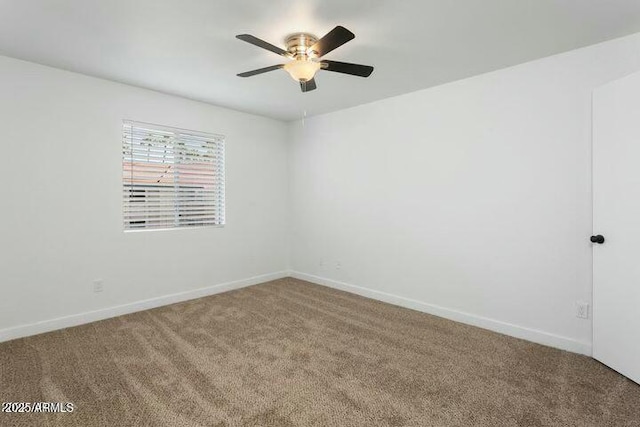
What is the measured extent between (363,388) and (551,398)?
118 cm

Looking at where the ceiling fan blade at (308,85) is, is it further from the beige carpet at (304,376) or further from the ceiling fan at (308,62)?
the beige carpet at (304,376)

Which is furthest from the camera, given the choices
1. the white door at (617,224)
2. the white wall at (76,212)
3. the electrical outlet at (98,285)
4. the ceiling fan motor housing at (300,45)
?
the electrical outlet at (98,285)

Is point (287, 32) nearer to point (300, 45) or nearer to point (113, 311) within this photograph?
point (300, 45)

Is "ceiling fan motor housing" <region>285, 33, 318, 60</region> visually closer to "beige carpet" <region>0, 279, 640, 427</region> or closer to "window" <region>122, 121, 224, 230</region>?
"window" <region>122, 121, 224, 230</region>

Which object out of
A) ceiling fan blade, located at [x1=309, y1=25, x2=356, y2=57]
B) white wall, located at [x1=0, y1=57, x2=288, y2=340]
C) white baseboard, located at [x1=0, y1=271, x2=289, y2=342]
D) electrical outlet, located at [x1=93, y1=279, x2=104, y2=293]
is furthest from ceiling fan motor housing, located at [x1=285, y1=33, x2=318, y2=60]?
white baseboard, located at [x1=0, y1=271, x2=289, y2=342]

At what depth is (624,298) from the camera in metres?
2.26

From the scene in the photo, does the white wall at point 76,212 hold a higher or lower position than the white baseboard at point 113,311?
higher

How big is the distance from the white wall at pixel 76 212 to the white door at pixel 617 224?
393cm

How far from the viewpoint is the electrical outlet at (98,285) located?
10.7 feet

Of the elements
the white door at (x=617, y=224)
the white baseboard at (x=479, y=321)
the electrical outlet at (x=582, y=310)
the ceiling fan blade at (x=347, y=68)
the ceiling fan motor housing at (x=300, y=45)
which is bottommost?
the white baseboard at (x=479, y=321)

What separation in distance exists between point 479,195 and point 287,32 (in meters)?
2.29

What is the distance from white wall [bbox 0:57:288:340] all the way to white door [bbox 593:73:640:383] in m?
3.93

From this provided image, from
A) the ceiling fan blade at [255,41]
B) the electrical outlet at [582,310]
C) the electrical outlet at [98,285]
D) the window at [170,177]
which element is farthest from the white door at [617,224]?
the electrical outlet at [98,285]

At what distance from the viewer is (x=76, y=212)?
3.16 metres
